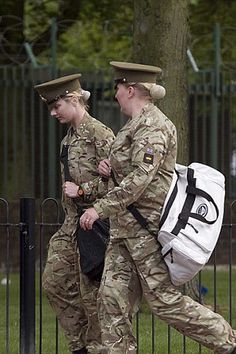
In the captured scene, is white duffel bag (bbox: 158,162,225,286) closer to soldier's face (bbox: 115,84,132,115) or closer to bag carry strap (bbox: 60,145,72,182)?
soldier's face (bbox: 115,84,132,115)

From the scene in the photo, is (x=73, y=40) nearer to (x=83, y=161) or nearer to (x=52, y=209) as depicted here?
(x=52, y=209)

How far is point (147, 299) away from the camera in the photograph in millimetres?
7539

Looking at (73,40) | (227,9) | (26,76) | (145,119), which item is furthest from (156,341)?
(73,40)

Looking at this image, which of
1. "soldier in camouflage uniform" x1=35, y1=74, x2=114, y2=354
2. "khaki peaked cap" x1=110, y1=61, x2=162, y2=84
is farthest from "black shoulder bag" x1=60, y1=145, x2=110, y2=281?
"khaki peaked cap" x1=110, y1=61, x2=162, y2=84

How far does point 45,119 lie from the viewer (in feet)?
54.8

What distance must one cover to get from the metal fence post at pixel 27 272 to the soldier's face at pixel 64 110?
0.59 m

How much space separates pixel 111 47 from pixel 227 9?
2.35 m

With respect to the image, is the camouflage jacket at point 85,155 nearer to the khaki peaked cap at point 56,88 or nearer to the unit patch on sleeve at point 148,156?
the khaki peaked cap at point 56,88

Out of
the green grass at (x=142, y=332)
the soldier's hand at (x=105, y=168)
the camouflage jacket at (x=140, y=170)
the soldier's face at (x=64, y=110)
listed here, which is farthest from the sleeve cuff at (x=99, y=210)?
the green grass at (x=142, y=332)

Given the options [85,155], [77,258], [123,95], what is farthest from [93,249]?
[123,95]

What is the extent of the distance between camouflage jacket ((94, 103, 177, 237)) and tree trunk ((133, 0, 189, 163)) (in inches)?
164

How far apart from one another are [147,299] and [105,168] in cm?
83

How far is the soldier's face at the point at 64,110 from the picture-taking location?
8.24m

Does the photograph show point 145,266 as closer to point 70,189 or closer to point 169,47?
point 70,189
